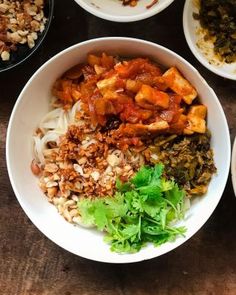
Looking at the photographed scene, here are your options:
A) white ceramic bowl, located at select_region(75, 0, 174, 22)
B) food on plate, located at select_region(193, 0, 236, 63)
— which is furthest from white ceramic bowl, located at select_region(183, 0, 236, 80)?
white ceramic bowl, located at select_region(75, 0, 174, 22)

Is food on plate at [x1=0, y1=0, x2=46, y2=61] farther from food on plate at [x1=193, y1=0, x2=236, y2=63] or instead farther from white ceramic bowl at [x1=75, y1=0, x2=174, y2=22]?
food on plate at [x1=193, y1=0, x2=236, y2=63]

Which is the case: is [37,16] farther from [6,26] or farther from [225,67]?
[225,67]

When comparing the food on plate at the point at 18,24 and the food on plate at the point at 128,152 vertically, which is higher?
the food on plate at the point at 18,24

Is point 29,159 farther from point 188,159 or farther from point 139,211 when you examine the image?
point 188,159

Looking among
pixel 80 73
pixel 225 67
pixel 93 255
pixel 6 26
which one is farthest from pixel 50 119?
pixel 225 67

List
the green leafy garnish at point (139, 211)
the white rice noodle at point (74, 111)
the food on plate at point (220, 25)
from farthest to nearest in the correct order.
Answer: the food on plate at point (220, 25)
the white rice noodle at point (74, 111)
the green leafy garnish at point (139, 211)

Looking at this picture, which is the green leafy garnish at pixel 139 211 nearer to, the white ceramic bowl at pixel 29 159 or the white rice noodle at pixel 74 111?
the white ceramic bowl at pixel 29 159

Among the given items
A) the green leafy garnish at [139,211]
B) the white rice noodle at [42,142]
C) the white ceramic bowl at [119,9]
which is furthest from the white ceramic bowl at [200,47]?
the white rice noodle at [42,142]
